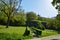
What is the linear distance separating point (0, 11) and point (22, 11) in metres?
6.36

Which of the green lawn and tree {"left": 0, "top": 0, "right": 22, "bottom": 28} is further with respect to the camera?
tree {"left": 0, "top": 0, "right": 22, "bottom": 28}

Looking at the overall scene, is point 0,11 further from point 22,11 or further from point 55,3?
point 55,3

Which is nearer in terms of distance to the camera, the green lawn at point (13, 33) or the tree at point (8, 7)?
the green lawn at point (13, 33)

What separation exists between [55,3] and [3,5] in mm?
30412

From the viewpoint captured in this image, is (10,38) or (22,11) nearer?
(10,38)

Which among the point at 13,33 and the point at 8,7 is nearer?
the point at 13,33

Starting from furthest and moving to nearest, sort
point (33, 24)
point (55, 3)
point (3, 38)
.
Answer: point (33, 24)
point (55, 3)
point (3, 38)

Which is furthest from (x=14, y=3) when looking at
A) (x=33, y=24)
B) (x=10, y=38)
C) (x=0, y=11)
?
(x=10, y=38)

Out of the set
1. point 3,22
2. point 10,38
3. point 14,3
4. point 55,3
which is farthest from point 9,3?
point 10,38

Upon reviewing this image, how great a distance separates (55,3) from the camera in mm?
23922

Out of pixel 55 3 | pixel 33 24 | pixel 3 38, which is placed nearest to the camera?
pixel 3 38

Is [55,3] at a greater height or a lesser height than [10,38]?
greater

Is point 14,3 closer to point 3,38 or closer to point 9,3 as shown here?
point 9,3

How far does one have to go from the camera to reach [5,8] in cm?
5262
